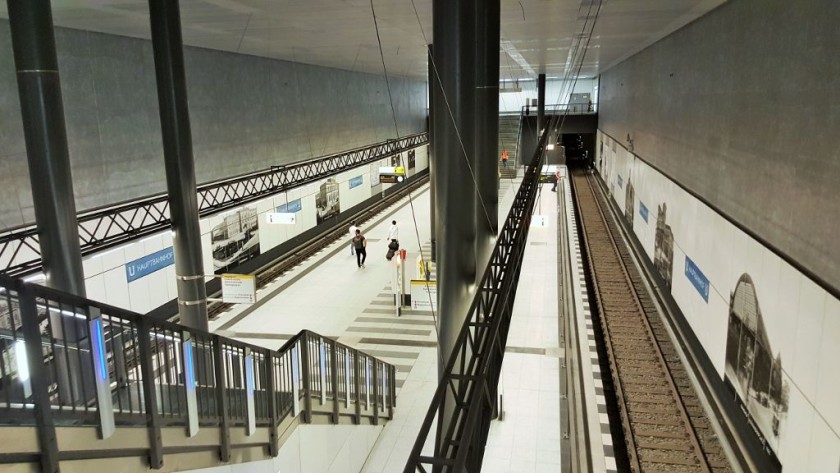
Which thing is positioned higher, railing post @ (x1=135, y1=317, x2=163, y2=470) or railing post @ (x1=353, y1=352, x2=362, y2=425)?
railing post @ (x1=135, y1=317, x2=163, y2=470)

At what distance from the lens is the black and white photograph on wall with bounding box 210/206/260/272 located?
45.5ft

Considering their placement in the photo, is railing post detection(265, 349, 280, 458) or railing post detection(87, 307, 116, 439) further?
railing post detection(265, 349, 280, 458)

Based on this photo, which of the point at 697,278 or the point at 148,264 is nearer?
the point at 697,278

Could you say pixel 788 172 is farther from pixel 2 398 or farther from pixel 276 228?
pixel 276 228

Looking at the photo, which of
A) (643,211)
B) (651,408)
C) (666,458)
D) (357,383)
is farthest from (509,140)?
(357,383)

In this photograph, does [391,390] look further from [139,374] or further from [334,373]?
[139,374]

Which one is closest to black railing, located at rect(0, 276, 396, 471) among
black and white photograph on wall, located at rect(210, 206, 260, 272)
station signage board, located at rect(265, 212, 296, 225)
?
black and white photograph on wall, located at rect(210, 206, 260, 272)

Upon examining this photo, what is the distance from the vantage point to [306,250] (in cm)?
1828

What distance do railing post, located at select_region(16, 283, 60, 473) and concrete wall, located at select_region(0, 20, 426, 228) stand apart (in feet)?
24.6

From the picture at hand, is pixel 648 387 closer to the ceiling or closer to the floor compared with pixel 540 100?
closer to the floor

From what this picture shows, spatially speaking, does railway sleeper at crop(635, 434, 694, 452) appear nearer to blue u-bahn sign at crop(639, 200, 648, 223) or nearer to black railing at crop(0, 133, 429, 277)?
black railing at crop(0, 133, 429, 277)

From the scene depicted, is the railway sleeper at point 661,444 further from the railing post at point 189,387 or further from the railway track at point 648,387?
the railing post at point 189,387

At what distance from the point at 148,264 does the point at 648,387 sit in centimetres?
920

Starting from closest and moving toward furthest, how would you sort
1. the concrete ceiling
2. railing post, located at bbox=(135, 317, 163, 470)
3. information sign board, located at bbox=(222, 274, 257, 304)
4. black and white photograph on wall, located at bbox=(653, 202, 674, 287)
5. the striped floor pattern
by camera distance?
railing post, located at bbox=(135, 317, 163, 470), the concrete ceiling, information sign board, located at bbox=(222, 274, 257, 304), the striped floor pattern, black and white photograph on wall, located at bbox=(653, 202, 674, 287)
